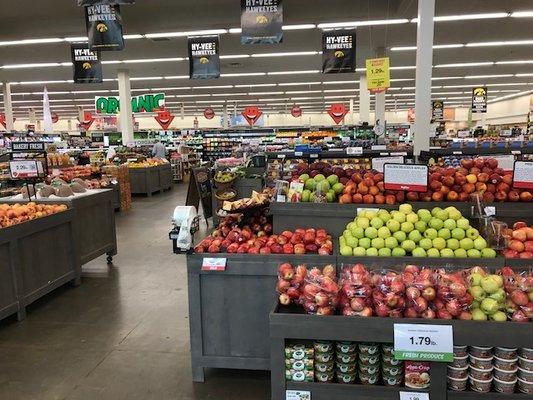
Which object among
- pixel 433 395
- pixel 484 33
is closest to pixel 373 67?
pixel 484 33

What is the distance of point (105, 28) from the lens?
24.9ft

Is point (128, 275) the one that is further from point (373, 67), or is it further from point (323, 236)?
point (373, 67)

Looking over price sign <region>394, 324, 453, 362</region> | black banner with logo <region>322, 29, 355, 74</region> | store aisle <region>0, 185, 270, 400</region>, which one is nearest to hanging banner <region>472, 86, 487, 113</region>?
black banner with logo <region>322, 29, 355, 74</region>

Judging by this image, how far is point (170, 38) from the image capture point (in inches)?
460

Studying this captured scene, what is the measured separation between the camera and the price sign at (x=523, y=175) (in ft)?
11.3

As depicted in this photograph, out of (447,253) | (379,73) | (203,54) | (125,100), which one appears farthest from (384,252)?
(125,100)

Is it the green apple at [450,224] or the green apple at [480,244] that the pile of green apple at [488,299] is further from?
the green apple at [450,224]

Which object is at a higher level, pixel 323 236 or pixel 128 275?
pixel 323 236

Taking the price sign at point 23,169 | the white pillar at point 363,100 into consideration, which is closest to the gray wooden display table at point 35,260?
the price sign at point 23,169

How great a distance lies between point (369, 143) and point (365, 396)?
10.6 meters

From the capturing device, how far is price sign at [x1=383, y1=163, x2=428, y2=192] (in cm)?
344

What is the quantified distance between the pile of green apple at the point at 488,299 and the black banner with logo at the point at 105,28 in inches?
283

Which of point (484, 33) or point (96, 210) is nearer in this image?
point (96, 210)

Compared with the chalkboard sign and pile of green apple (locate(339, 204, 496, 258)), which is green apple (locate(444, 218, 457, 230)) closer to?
pile of green apple (locate(339, 204, 496, 258))
